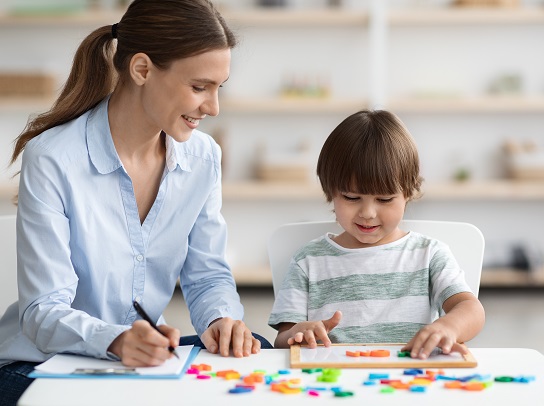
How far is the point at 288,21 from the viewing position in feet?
16.0

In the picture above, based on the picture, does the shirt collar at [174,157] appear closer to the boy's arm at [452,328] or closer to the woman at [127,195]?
the woman at [127,195]

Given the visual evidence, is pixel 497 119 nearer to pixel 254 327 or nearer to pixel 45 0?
pixel 254 327

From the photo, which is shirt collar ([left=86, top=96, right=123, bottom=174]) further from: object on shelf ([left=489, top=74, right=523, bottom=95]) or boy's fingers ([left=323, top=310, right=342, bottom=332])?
object on shelf ([left=489, top=74, right=523, bottom=95])

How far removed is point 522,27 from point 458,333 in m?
3.91

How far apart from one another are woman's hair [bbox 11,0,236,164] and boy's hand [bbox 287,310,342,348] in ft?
1.88

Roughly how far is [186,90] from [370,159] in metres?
0.41

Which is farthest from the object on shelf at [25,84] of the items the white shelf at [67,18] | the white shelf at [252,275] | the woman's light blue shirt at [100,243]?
the woman's light blue shirt at [100,243]

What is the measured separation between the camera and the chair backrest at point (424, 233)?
1936mm

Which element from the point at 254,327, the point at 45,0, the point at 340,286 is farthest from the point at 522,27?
the point at 340,286

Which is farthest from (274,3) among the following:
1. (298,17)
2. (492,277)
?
(492,277)

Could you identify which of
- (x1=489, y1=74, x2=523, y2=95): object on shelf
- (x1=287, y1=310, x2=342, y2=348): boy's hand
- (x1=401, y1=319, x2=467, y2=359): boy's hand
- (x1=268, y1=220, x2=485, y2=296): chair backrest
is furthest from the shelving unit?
(x1=401, y1=319, x2=467, y2=359): boy's hand

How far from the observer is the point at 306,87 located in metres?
5.04

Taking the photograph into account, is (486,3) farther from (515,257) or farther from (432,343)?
(432,343)

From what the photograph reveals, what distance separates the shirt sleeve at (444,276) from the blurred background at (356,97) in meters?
3.03
